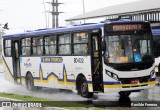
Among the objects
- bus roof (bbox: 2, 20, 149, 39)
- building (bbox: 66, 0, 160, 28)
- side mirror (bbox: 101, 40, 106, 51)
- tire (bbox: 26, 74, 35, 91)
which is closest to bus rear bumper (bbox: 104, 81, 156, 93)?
side mirror (bbox: 101, 40, 106, 51)

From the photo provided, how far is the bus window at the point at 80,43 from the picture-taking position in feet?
59.7

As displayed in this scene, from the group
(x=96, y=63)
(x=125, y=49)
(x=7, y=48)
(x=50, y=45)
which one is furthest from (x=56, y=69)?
(x=7, y=48)

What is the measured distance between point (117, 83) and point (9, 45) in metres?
10.0

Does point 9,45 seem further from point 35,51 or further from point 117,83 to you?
point 117,83

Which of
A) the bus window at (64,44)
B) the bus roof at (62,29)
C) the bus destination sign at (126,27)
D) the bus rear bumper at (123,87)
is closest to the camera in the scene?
the bus rear bumper at (123,87)

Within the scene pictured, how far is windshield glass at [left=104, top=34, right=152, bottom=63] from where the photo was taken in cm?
1677

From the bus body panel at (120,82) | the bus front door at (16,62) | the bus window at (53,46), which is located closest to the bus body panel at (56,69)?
the bus window at (53,46)

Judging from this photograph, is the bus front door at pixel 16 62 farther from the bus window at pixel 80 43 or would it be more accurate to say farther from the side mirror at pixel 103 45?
the side mirror at pixel 103 45

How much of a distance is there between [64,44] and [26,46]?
3964 mm

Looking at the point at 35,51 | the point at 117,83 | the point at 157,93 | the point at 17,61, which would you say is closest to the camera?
the point at 117,83

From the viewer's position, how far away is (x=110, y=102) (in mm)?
16766

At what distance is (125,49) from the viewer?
16766 mm

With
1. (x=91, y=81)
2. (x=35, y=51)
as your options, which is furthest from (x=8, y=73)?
(x=91, y=81)

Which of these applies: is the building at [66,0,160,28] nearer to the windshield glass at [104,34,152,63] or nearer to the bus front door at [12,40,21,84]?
the bus front door at [12,40,21,84]
